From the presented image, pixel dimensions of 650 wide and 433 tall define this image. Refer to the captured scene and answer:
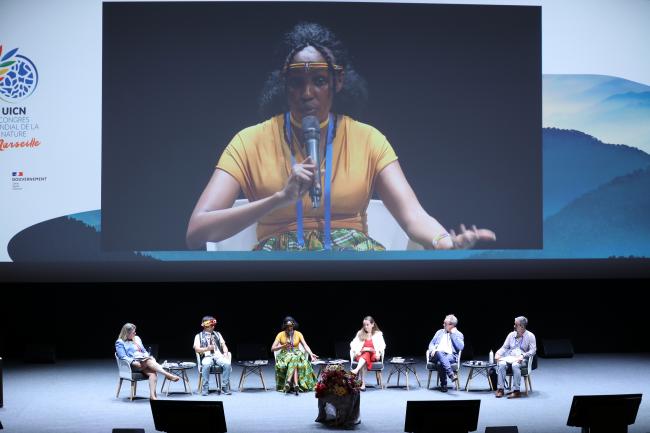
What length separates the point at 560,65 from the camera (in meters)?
13.2

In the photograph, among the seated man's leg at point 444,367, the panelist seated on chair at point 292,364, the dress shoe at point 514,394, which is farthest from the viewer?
the seated man's leg at point 444,367

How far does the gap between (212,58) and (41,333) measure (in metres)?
4.22

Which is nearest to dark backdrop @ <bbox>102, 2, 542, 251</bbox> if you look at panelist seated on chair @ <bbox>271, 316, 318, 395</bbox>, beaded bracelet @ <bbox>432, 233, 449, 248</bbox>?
beaded bracelet @ <bbox>432, 233, 449, 248</bbox>

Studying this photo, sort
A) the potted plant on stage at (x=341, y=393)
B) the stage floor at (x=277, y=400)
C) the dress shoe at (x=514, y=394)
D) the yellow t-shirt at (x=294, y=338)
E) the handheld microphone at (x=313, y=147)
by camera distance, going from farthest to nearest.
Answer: the handheld microphone at (x=313, y=147)
the yellow t-shirt at (x=294, y=338)
the dress shoe at (x=514, y=394)
the stage floor at (x=277, y=400)
the potted plant on stage at (x=341, y=393)

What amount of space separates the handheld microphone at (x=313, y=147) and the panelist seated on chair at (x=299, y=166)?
0.01 m

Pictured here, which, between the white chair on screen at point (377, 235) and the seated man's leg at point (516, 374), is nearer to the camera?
the seated man's leg at point (516, 374)

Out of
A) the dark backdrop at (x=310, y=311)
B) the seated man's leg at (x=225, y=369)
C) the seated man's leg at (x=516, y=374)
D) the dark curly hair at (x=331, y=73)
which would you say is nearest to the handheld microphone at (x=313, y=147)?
the dark curly hair at (x=331, y=73)

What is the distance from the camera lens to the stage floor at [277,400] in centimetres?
980

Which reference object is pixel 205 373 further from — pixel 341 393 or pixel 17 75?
pixel 17 75

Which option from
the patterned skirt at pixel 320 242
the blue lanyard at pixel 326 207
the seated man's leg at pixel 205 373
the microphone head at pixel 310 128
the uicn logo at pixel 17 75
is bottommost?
the seated man's leg at pixel 205 373

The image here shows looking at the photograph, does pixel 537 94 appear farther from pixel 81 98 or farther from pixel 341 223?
pixel 81 98

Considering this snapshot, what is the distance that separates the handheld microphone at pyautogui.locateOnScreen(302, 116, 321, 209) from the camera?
42.1 ft

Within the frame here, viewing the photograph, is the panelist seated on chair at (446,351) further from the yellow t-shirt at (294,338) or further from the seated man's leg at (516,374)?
the yellow t-shirt at (294,338)

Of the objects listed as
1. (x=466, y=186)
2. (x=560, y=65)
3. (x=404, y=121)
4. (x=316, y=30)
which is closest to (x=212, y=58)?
(x=316, y=30)
